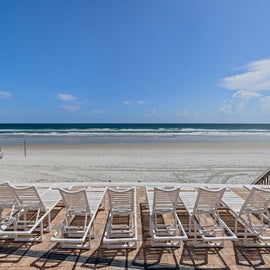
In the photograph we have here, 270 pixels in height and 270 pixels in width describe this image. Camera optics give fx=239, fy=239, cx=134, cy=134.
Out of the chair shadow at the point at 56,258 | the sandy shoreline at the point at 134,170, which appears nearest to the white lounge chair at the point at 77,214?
the chair shadow at the point at 56,258

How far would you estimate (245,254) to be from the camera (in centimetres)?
364

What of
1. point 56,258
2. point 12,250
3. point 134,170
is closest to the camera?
point 56,258

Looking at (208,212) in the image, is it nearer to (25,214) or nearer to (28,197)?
(28,197)

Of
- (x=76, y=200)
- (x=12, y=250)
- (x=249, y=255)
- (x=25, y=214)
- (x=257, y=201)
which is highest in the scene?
(x=76, y=200)

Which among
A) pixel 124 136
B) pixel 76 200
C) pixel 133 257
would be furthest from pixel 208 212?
pixel 124 136

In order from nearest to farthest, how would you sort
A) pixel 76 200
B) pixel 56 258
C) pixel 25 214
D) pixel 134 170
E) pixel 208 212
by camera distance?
1. pixel 56 258
2. pixel 76 200
3. pixel 208 212
4. pixel 25 214
5. pixel 134 170

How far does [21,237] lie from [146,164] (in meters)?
8.99

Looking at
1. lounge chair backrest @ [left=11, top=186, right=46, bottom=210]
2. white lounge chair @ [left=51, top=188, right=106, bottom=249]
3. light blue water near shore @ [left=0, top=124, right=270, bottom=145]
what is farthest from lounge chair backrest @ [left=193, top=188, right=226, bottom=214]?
light blue water near shore @ [left=0, top=124, right=270, bottom=145]

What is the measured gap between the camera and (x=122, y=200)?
3980 millimetres

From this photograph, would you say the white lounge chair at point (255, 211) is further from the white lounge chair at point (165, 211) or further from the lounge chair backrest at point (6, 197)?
the lounge chair backrest at point (6, 197)

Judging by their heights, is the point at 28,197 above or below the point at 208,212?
above

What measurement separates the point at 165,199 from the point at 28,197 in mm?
2355

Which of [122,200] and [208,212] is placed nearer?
[122,200]

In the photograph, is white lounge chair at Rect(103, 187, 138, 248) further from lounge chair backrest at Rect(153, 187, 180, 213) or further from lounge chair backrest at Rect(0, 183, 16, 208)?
lounge chair backrest at Rect(0, 183, 16, 208)
